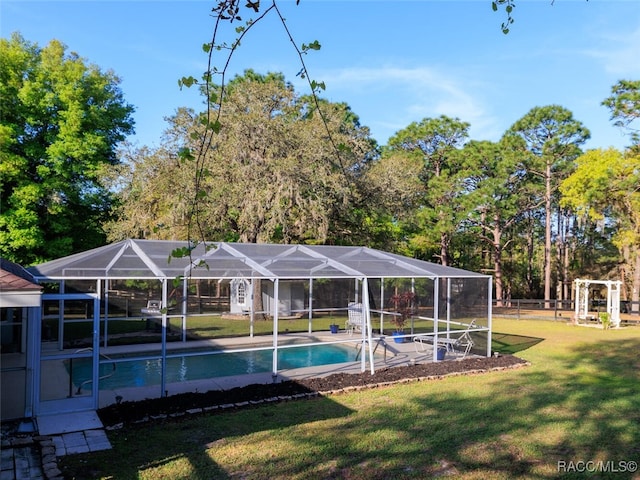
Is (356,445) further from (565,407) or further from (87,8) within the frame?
(87,8)

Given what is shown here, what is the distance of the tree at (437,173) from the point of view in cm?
2494

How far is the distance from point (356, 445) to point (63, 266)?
5.00m

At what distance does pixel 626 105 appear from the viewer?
66.8 ft

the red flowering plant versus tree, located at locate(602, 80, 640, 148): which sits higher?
tree, located at locate(602, 80, 640, 148)

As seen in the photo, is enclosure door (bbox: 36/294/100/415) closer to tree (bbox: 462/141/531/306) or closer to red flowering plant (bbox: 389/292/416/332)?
red flowering plant (bbox: 389/292/416/332)

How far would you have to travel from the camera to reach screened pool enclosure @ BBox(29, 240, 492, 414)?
275 inches

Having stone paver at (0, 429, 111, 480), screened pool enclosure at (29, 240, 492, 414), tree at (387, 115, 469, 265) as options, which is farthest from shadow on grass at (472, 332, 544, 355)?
tree at (387, 115, 469, 265)

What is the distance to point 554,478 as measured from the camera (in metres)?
4.54

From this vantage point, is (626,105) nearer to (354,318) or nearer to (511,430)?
(354,318)

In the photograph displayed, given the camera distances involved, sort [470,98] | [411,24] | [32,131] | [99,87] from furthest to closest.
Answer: [99,87], [32,131], [470,98], [411,24]

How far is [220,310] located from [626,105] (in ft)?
63.0

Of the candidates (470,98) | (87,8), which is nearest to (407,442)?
(87,8)

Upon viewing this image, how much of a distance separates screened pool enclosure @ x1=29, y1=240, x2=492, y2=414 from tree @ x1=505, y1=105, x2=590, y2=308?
11749mm

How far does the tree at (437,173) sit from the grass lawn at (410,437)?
55.2ft
